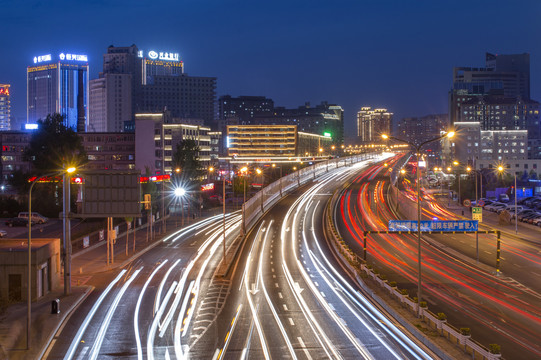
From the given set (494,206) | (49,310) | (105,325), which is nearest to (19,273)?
(49,310)

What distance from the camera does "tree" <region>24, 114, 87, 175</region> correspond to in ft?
297

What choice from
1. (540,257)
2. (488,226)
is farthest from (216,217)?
(540,257)

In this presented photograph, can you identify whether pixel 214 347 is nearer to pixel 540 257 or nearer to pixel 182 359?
pixel 182 359

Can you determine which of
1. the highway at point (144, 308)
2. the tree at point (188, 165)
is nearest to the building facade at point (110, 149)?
the tree at point (188, 165)

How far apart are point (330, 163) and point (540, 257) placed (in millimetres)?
113511

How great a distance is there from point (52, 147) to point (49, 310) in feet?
218

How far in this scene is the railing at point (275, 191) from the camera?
229 feet

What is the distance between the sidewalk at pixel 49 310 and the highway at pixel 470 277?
20511 mm

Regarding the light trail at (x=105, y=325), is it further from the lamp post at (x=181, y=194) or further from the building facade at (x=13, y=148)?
the building facade at (x=13, y=148)

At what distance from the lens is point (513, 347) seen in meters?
23.7

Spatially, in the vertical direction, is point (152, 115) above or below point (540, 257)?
above

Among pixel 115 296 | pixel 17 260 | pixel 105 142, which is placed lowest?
pixel 115 296

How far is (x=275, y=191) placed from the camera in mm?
95062

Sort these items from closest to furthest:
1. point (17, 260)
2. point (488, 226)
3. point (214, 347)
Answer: point (214, 347)
point (17, 260)
point (488, 226)
